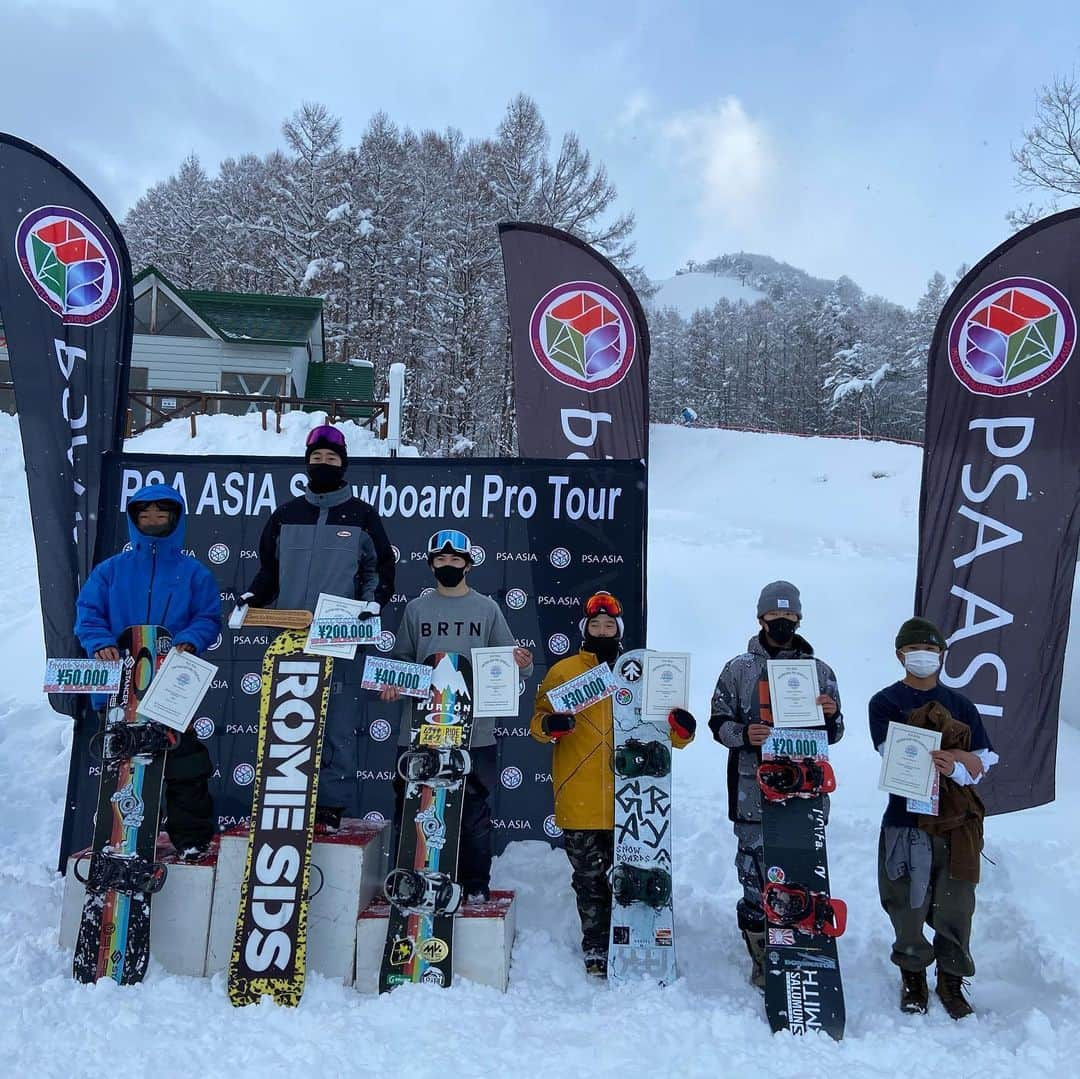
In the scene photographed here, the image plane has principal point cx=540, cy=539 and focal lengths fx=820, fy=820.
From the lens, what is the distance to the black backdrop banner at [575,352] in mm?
5281

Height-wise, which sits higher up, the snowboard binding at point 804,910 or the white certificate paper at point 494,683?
the white certificate paper at point 494,683

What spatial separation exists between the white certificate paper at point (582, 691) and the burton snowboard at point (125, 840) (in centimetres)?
165

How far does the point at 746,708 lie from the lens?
3.56 meters

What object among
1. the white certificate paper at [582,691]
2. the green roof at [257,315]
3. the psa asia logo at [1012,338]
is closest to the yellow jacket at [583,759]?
the white certificate paper at [582,691]

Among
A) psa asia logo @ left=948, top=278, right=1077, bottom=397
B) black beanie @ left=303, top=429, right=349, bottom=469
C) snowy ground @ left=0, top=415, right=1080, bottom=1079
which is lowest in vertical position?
snowy ground @ left=0, top=415, right=1080, bottom=1079

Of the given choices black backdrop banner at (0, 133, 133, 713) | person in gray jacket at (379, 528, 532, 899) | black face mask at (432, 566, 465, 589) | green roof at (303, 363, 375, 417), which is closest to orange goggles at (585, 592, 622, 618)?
person in gray jacket at (379, 528, 532, 899)

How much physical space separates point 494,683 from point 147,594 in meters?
1.64

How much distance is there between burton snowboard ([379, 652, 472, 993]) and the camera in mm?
3258

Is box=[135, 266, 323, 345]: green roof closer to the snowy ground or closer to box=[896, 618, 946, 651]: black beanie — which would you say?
the snowy ground

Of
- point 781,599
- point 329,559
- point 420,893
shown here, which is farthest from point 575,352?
point 420,893

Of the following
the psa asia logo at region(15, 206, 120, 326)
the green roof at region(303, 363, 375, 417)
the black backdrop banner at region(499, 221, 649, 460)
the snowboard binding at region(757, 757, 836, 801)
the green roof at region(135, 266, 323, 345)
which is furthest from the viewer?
the green roof at region(303, 363, 375, 417)

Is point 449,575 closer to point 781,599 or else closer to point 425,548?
point 425,548

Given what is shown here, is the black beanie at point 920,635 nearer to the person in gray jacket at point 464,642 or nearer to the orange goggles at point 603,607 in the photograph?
the orange goggles at point 603,607

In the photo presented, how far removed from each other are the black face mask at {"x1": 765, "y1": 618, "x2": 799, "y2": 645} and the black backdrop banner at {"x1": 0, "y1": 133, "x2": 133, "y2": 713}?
3649 mm
